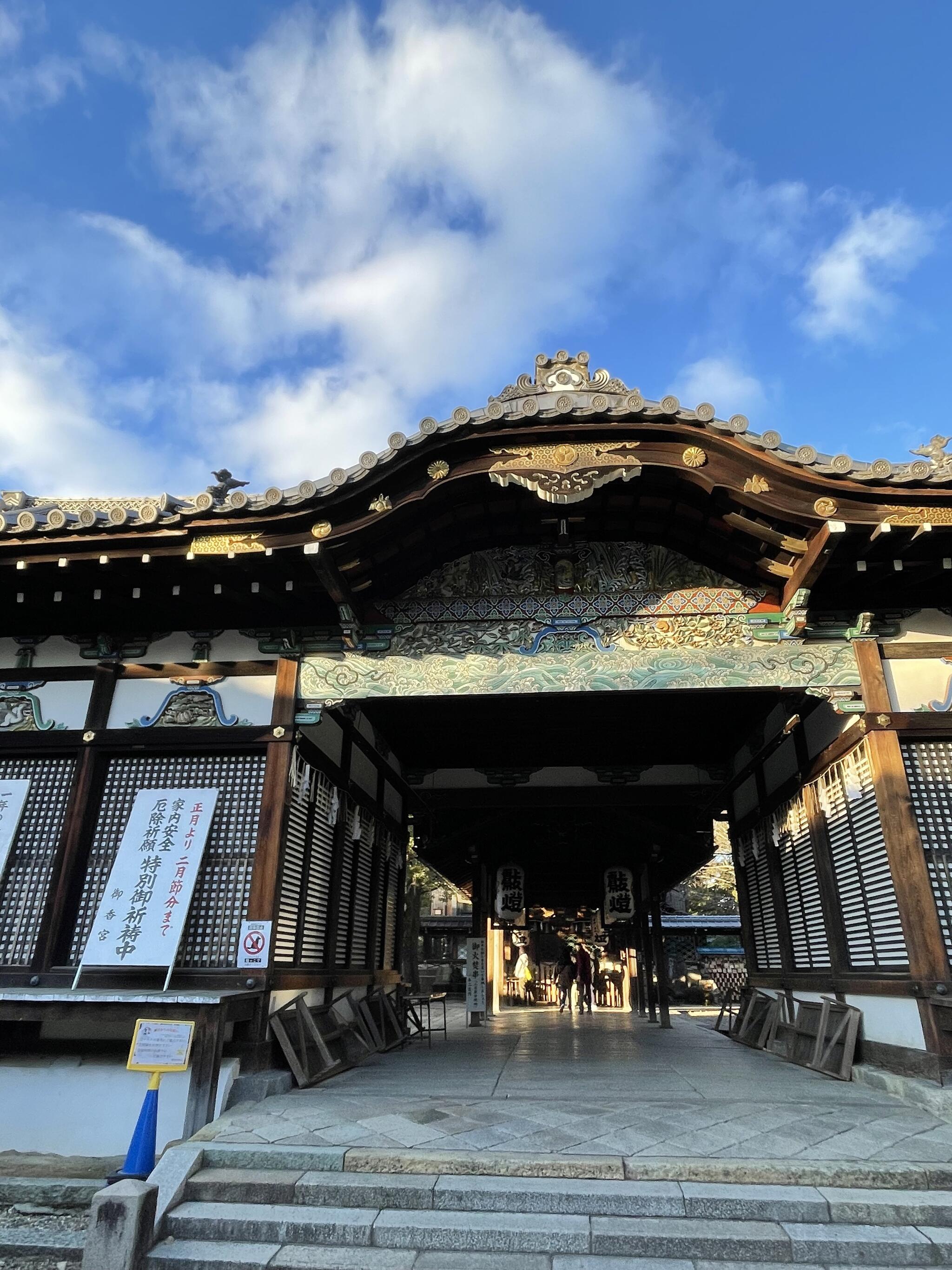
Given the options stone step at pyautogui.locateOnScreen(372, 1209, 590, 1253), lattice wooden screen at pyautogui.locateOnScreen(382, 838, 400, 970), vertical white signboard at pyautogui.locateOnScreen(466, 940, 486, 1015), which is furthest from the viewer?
vertical white signboard at pyautogui.locateOnScreen(466, 940, 486, 1015)

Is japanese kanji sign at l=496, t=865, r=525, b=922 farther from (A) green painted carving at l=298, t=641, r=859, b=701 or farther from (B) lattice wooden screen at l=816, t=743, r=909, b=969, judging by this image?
(A) green painted carving at l=298, t=641, r=859, b=701

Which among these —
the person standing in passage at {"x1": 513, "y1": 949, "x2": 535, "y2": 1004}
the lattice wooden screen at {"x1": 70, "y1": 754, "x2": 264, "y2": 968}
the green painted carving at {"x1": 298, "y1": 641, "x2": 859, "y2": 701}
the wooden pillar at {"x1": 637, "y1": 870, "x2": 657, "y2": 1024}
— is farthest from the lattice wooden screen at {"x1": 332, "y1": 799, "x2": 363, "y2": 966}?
the person standing in passage at {"x1": 513, "y1": 949, "x2": 535, "y2": 1004}

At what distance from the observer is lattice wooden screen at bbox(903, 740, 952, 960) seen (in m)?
6.80

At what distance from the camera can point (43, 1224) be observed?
15.8ft

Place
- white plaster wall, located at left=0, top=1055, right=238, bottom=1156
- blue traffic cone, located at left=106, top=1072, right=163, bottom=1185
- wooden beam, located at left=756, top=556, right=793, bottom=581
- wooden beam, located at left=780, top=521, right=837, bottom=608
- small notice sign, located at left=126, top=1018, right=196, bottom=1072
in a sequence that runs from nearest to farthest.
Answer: blue traffic cone, located at left=106, top=1072, right=163, bottom=1185, small notice sign, located at left=126, top=1018, right=196, bottom=1072, white plaster wall, located at left=0, top=1055, right=238, bottom=1156, wooden beam, located at left=780, top=521, right=837, bottom=608, wooden beam, located at left=756, top=556, right=793, bottom=581

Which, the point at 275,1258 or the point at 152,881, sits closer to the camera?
the point at 275,1258

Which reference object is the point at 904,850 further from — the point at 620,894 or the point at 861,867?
the point at 620,894

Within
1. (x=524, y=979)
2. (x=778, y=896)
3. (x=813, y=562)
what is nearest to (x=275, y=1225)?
(x=813, y=562)

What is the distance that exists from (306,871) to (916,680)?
6.61m

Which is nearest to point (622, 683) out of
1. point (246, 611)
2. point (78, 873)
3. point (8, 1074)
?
point (246, 611)

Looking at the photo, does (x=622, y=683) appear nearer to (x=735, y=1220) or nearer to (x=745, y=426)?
(x=745, y=426)

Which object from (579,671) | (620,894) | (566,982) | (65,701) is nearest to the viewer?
(579,671)

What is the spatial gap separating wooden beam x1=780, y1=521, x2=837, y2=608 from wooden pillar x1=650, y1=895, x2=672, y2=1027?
10120 mm

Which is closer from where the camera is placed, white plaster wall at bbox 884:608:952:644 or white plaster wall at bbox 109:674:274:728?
white plaster wall at bbox 884:608:952:644
